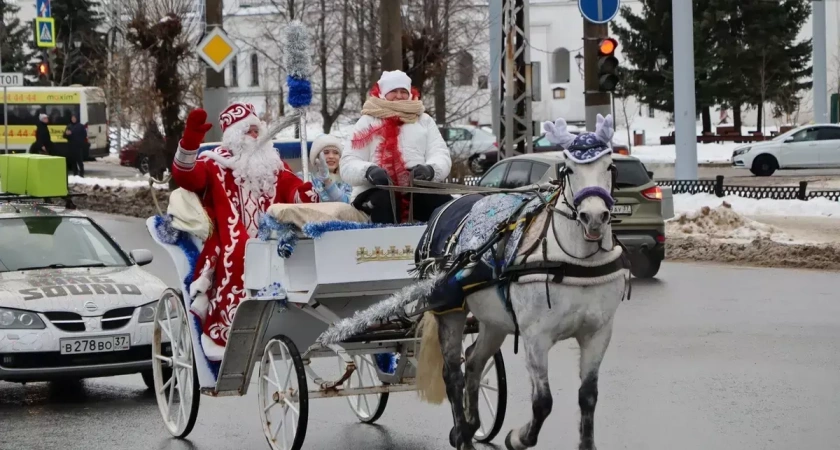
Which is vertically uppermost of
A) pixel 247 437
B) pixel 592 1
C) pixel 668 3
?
pixel 668 3

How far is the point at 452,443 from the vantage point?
7.76 metres

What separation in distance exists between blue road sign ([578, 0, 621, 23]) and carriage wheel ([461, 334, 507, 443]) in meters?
12.7

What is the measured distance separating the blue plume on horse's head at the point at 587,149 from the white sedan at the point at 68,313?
184 inches

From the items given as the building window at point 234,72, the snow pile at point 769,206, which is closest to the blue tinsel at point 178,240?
the snow pile at point 769,206

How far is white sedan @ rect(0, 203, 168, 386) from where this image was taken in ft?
32.6

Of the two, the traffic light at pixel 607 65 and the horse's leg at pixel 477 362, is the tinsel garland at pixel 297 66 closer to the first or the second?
the horse's leg at pixel 477 362

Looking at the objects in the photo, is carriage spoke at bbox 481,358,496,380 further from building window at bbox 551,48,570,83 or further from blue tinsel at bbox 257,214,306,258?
building window at bbox 551,48,570,83

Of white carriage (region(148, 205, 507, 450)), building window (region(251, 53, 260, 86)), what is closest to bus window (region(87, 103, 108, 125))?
building window (region(251, 53, 260, 86))

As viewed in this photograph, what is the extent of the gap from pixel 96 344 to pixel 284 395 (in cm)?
272

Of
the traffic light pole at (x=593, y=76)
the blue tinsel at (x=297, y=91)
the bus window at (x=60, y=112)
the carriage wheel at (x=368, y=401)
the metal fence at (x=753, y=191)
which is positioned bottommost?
the carriage wheel at (x=368, y=401)

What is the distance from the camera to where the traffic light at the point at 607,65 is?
69.7 feet

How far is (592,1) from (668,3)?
38.2 m

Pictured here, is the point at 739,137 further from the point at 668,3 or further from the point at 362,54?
the point at 362,54

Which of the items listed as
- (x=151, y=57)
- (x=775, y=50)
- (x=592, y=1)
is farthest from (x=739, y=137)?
(x=592, y=1)
